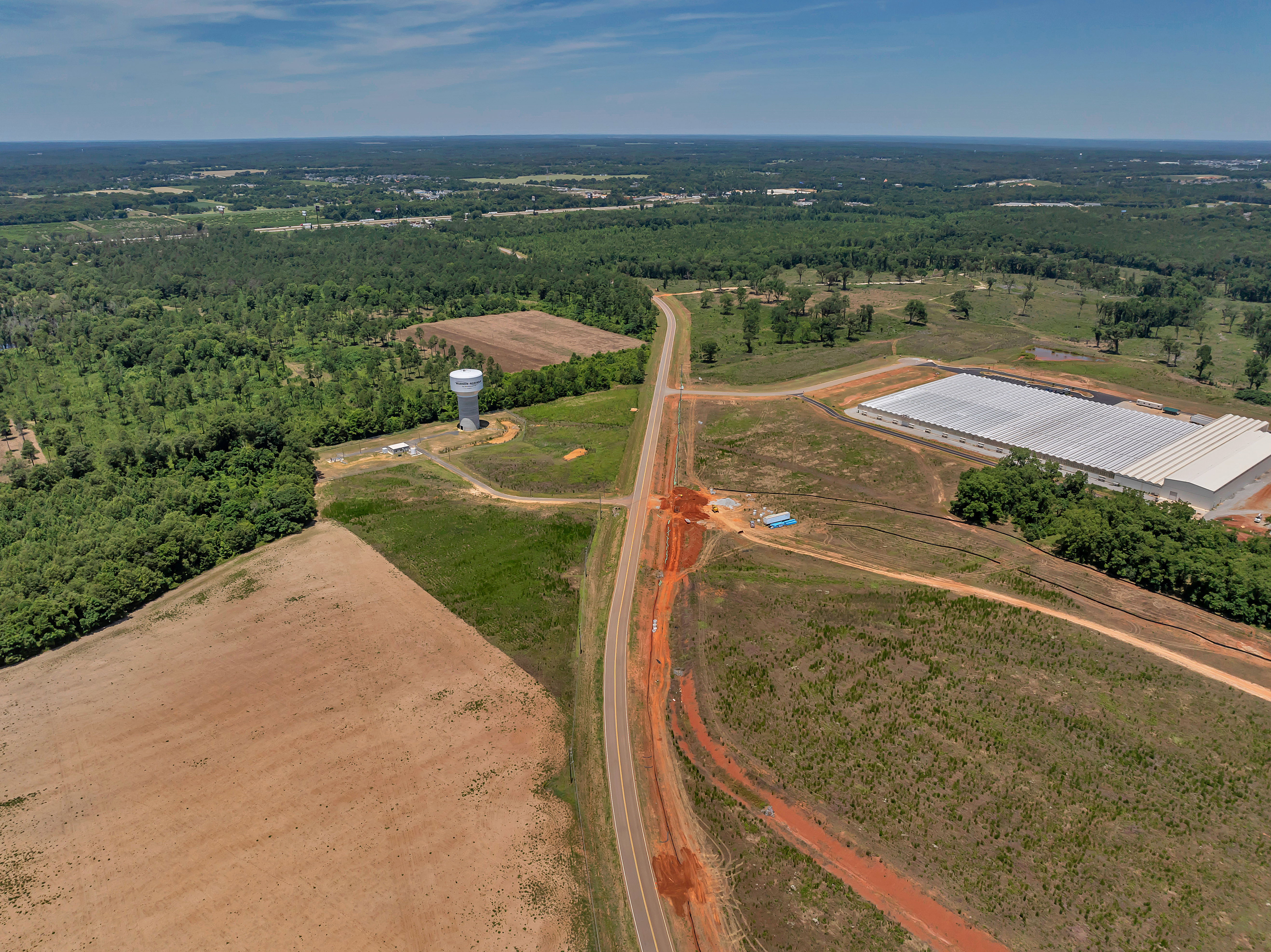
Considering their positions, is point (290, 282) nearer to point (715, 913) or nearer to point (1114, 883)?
point (715, 913)

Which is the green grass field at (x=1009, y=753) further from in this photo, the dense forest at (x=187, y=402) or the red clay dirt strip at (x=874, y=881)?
the dense forest at (x=187, y=402)

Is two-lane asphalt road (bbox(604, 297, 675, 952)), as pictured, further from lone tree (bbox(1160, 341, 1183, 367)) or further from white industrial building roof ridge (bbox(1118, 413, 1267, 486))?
lone tree (bbox(1160, 341, 1183, 367))

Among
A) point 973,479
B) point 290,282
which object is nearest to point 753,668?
point 973,479

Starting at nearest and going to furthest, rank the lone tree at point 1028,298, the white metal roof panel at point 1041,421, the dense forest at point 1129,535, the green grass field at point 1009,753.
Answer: the green grass field at point 1009,753 → the dense forest at point 1129,535 → the white metal roof panel at point 1041,421 → the lone tree at point 1028,298

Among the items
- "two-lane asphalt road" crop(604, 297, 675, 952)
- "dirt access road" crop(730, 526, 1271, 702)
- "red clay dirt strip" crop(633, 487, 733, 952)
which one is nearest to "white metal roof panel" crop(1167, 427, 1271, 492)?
"dirt access road" crop(730, 526, 1271, 702)

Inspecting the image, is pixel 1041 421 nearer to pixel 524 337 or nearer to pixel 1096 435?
pixel 1096 435

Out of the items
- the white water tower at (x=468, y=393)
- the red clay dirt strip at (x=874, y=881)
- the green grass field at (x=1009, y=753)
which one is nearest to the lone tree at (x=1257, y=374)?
the green grass field at (x=1009, y=753)
